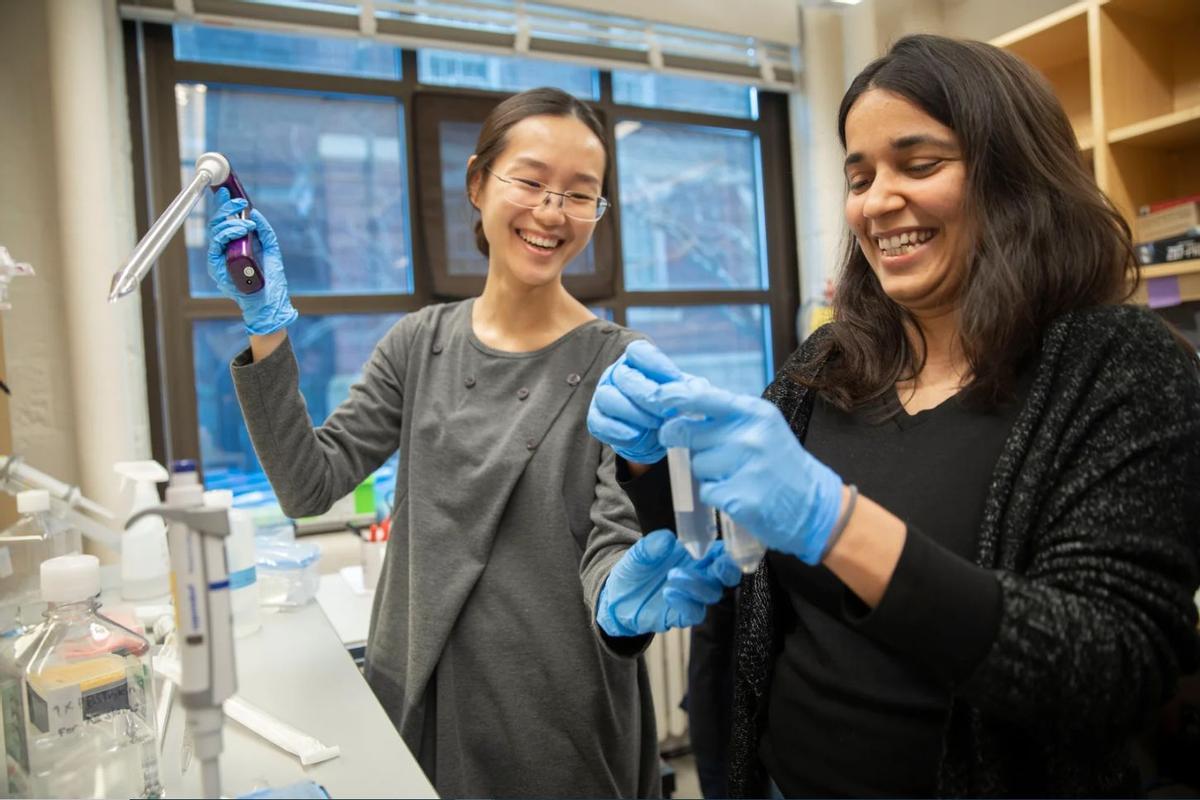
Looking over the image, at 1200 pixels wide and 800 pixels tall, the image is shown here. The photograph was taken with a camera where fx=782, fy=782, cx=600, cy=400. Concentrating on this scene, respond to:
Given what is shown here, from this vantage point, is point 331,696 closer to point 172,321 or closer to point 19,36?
point 172,321

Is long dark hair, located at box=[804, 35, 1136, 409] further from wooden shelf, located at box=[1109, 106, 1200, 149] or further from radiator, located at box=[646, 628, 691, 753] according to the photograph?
radiator, located at box=[646, 628, 691, 753]

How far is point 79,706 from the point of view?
82 centimetres

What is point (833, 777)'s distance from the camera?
0.86 metres

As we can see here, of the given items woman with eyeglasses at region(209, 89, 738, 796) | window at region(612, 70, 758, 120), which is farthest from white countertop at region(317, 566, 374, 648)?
window at region(612, 70, 758, 120)

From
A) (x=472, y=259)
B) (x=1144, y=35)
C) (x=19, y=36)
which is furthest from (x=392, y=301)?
(x=1144, y=35)

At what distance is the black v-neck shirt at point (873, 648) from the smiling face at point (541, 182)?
1.81 ft

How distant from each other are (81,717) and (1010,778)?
942 mm

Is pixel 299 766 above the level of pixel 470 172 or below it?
below

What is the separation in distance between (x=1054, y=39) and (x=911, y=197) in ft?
6.08

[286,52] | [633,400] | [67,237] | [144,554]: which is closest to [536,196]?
[633,400]

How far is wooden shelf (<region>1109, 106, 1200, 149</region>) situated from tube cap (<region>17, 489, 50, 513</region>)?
2500 millimetres

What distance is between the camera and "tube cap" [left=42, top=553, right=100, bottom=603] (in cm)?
83

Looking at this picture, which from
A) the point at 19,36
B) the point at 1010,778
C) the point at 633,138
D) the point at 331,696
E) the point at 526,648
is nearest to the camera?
the point at 1010,778

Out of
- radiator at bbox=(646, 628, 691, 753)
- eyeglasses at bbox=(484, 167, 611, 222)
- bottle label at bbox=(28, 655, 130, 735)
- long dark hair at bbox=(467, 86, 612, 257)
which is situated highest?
long dark hair at bbox=(467, 86, 612, 257)
